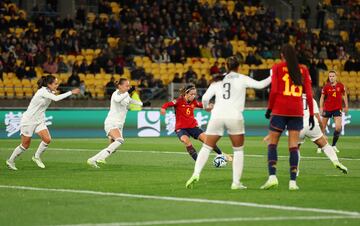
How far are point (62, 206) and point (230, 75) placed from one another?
3.71m

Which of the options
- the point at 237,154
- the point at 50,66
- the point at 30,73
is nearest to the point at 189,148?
the point at 237,154

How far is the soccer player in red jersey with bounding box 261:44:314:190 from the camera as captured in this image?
15016 mm

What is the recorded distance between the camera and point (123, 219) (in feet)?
38.1

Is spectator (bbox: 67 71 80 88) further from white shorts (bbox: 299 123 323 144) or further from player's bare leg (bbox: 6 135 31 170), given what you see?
white shorts (bbox: 299 123 323 144)

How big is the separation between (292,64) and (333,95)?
14.2 m

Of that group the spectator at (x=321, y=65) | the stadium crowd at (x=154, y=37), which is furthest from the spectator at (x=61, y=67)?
the spectator at (x=321, y=65)

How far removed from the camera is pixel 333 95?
2888cm

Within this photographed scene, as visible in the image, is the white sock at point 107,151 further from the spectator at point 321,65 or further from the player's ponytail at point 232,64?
the spectator at point 321,65

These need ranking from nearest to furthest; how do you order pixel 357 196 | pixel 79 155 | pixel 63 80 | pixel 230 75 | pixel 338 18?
pixel 357 196
pixel 230 75
pixel 79 155
pixel 63 80
pixel 338 18

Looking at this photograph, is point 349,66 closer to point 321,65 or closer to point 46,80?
point 321,65

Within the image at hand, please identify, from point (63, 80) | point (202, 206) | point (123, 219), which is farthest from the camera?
point (63, 80)

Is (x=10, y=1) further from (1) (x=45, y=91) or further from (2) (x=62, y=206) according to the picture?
(2) (x=62, y=206)

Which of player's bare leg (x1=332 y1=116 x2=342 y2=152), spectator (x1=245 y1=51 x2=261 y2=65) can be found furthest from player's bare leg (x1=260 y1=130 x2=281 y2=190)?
spectator (x1=245 y1=51 x2=261 y2=65)

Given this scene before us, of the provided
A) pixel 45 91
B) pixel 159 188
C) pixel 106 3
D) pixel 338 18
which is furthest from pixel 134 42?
pixel 159 188
